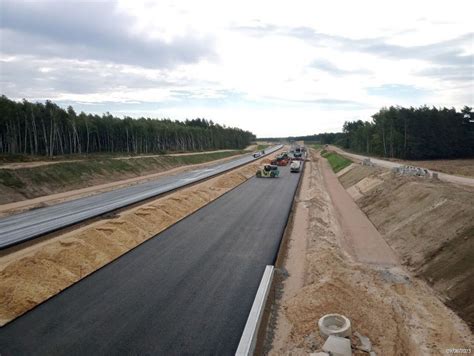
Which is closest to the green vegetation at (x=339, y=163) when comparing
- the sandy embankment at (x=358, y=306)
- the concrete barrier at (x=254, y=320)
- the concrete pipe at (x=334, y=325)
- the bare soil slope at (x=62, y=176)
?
the bare soil slope at (x=62, y=176)

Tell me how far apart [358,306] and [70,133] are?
2838 inches

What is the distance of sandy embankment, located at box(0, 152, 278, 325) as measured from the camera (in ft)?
43.6

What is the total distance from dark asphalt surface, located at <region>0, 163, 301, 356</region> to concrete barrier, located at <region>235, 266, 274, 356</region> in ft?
0.99

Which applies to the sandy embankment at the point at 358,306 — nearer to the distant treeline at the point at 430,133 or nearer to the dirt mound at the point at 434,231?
the dirt mound at the point at 434,231

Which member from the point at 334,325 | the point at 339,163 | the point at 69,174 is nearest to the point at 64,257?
the point at 334,325

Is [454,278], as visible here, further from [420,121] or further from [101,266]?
[420,121]

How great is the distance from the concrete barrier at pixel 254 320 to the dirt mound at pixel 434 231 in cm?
711

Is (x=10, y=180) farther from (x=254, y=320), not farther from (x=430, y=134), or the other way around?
(x=430, y=134)

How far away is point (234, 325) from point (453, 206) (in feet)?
54.3

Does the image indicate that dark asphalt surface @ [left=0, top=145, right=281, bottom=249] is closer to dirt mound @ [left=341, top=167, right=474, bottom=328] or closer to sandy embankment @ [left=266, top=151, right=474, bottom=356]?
sandy embankment @ [left=266, top=151, right=474, bottom=356]

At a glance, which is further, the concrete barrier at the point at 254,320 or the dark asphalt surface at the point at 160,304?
the dark asphalt surface at the point at 160,304

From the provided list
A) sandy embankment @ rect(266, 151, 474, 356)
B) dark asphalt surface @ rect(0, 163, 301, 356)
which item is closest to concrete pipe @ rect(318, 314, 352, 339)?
sandy embankment @ rect(266, 151, 474, 356)

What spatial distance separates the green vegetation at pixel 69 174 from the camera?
3784 cm

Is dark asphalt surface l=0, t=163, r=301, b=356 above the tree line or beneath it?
beneath
